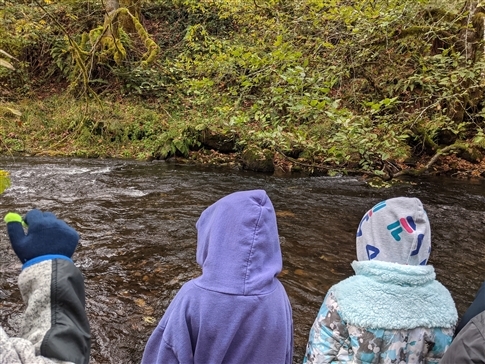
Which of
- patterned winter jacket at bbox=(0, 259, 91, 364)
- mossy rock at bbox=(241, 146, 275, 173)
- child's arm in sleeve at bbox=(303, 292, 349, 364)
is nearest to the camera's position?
patterned winter jacket at bbox=(0, 259, 91, 364)

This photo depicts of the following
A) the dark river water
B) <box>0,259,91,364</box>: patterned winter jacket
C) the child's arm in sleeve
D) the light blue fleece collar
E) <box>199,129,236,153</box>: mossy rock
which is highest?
<box>0,259,91,364</box>: patterned winter jacket

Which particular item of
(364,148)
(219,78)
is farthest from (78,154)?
(364,148)

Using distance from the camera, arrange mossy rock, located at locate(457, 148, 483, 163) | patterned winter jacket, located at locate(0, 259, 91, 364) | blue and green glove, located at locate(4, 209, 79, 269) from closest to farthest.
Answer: patterned winter jacket, located at locate(0, 259, 91, 364)
blue and green glove, located at locate(4, 209, 79, 269)
mossy rock, located at locate(457, 148, 483, 163)

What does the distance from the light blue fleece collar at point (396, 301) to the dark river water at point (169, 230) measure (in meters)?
1.86

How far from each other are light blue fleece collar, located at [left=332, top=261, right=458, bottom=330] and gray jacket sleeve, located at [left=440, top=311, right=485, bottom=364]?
32 cm

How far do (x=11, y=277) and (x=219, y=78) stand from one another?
4259 millimetres

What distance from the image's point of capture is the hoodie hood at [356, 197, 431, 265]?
173cm

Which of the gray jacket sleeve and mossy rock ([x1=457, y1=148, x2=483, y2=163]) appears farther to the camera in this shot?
mossy rock ([x1=457, y1=148, x2=483, y2=163])

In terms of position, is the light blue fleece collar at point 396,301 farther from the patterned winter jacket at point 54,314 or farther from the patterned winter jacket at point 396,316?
the patterned winter jacket at point 54,314

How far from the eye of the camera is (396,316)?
5.45ft

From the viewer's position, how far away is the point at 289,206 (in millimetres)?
7480

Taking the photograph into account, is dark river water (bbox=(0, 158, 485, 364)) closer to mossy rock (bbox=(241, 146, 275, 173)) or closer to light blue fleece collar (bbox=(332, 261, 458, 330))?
mossy rock (bbox=(241, 146, 275, 173))

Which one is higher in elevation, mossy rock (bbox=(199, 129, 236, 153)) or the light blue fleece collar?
the light blue fleece collar

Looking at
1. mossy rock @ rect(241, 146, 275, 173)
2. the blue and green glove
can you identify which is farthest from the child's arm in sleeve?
mossy rock @ rect(241, 146, 275, 173)
